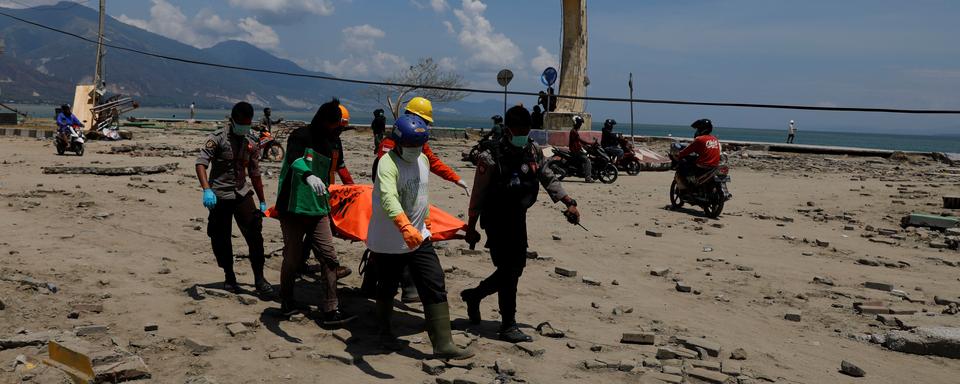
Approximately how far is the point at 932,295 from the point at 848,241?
3414mm

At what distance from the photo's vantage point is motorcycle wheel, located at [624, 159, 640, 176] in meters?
20.3

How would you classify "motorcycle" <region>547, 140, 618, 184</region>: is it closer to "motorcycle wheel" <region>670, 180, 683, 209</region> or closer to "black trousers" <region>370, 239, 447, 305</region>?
"motorcycle wheel" <region>670, 180, 683, 209</region>

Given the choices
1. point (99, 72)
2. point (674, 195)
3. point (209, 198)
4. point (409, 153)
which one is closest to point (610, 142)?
point (674, 195)

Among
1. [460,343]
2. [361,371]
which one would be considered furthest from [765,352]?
[361,371]

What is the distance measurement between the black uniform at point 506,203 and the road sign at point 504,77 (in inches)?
735

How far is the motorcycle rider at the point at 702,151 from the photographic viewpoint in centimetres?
1244

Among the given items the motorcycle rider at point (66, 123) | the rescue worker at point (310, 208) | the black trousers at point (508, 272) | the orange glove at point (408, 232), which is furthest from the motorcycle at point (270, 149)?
the orange glove at point (408, 232)

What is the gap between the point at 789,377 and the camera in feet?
16.0

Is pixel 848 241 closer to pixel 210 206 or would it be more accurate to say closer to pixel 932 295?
pixel 932 295

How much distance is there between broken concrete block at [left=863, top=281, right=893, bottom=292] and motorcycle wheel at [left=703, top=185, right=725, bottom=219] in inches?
189

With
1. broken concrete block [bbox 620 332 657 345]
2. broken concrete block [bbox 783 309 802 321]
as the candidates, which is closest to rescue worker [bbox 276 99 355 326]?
broken concrete block [bbox 620 332 657 345]

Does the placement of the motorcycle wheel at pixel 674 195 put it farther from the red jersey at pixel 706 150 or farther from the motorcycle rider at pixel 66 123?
the motorcycle rider at pixel 66 123

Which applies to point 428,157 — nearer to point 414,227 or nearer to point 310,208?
point 310,208

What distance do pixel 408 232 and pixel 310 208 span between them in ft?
4.07
